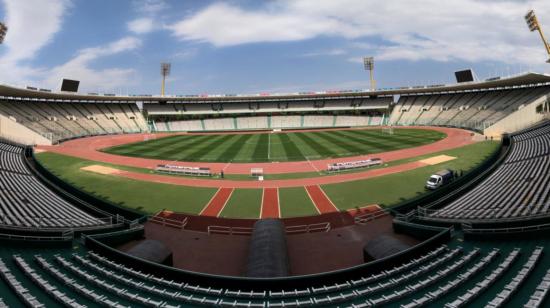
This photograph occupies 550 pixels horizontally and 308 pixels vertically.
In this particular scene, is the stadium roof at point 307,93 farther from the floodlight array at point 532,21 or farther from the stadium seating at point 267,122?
the floodlight array at point 532,21

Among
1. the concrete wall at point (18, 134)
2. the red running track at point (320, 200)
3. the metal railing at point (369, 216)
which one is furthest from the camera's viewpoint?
the concrete wall at point (18, 134)

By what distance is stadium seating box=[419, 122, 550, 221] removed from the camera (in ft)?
A: 42.6

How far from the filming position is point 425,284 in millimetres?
8359

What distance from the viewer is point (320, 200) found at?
21719mm

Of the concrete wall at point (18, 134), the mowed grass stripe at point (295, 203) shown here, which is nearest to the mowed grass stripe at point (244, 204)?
the mowed grass stripe at point (295, 203)

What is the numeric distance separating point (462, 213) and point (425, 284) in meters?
7.61

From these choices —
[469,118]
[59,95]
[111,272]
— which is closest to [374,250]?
[111,272]

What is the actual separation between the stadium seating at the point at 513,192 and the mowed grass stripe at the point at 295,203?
7599mm

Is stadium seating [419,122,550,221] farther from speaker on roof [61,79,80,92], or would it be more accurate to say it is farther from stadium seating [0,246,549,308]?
speaker on roof [61,79,80,92]

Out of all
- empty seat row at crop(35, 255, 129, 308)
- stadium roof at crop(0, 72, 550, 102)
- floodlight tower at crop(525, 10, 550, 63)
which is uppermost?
floodlight tower at crop(525, 10, 550, 63)

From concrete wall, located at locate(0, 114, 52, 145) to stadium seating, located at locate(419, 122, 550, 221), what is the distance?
187ft

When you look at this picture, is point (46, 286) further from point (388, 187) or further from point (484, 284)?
point (388, 187)

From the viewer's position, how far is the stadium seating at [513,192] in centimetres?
1299

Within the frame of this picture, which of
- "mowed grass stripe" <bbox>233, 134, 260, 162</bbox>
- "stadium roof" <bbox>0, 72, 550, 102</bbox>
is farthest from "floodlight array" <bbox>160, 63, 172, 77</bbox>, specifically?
"mowed grass stripe" <bbox>233, 134, 260, 162</bbox>
